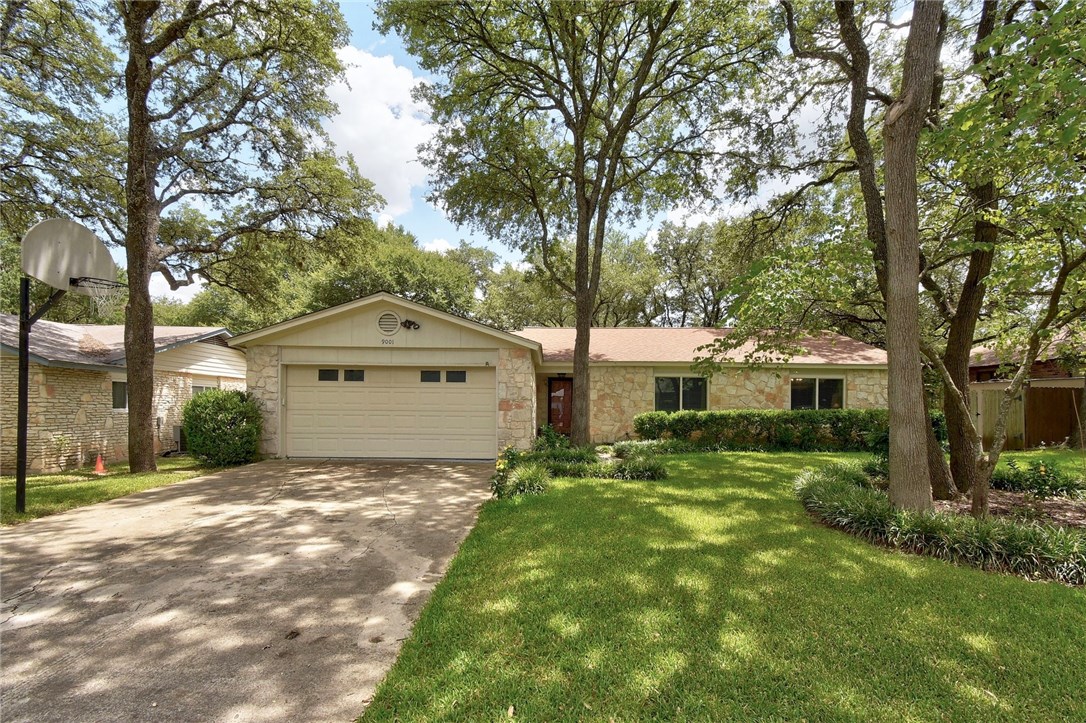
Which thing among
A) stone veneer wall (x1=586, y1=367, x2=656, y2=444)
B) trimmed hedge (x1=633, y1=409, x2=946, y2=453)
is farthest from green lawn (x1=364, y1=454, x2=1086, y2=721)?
stone veneer wall (x1=586, y1=367, x2=656, y2=444)

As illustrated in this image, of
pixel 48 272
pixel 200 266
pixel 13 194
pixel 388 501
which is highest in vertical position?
pixel 13 194

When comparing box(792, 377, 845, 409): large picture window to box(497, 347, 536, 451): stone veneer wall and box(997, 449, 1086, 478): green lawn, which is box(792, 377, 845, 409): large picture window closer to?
box(997, 449, 1086, 478): green lawn

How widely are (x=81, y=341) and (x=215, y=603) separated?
42.7 ft

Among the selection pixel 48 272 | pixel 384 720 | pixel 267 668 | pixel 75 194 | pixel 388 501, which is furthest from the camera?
pixel 75 194

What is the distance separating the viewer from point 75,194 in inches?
460

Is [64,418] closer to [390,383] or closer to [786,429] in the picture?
[390,383]

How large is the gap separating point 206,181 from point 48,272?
7259 mm

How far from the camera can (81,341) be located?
11945mm

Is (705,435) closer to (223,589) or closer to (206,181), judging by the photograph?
(223,589)

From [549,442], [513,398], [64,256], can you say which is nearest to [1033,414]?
[549,442]

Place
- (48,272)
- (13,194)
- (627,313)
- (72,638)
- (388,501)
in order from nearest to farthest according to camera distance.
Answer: (72,638) < (48,272) < (388,501) < (13,194) < (627,313)

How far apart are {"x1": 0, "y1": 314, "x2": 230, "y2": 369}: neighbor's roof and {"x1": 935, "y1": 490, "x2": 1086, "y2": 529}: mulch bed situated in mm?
16279

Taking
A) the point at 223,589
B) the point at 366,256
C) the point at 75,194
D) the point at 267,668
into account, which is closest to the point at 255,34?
the point at 366,256

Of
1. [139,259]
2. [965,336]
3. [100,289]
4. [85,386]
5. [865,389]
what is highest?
[139,259]
